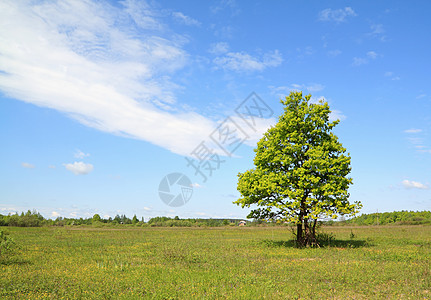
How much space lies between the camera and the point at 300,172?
86.4 feet

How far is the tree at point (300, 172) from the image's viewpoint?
26.1m

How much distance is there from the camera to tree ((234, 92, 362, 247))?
2606cm

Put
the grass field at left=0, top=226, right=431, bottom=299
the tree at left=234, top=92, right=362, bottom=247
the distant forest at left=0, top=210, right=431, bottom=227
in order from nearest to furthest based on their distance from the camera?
the grass field at left=0, top=226, right=431, bottom=299 < the tree at left=234, top=92, right=362, bottom=247 < the distant forest at left=0, top=210, right=431, bottom=227

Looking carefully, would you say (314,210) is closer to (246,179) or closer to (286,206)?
(286,206)

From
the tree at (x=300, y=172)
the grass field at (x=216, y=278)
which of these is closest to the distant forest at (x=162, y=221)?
the tree at (x=300, y=172)

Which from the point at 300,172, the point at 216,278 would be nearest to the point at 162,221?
the point at 300,172

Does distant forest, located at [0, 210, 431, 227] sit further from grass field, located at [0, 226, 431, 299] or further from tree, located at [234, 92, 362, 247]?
grass field, located at [0, 226, 431, 299]

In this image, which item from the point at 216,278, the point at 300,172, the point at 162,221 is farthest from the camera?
the point at 162,221

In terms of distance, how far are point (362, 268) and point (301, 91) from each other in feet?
56.4

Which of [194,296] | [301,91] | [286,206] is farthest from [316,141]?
[194,296]

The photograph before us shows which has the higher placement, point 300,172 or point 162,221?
point 300,172

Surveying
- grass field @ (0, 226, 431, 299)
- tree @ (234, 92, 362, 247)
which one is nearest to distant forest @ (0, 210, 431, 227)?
tree @ (234, 92, 362, 247)

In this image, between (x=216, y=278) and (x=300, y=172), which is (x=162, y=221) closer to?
(x=300, y=172)

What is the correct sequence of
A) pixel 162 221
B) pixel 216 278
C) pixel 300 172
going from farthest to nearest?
pixel 162 221, pixel 300 172, pixel 216 278
